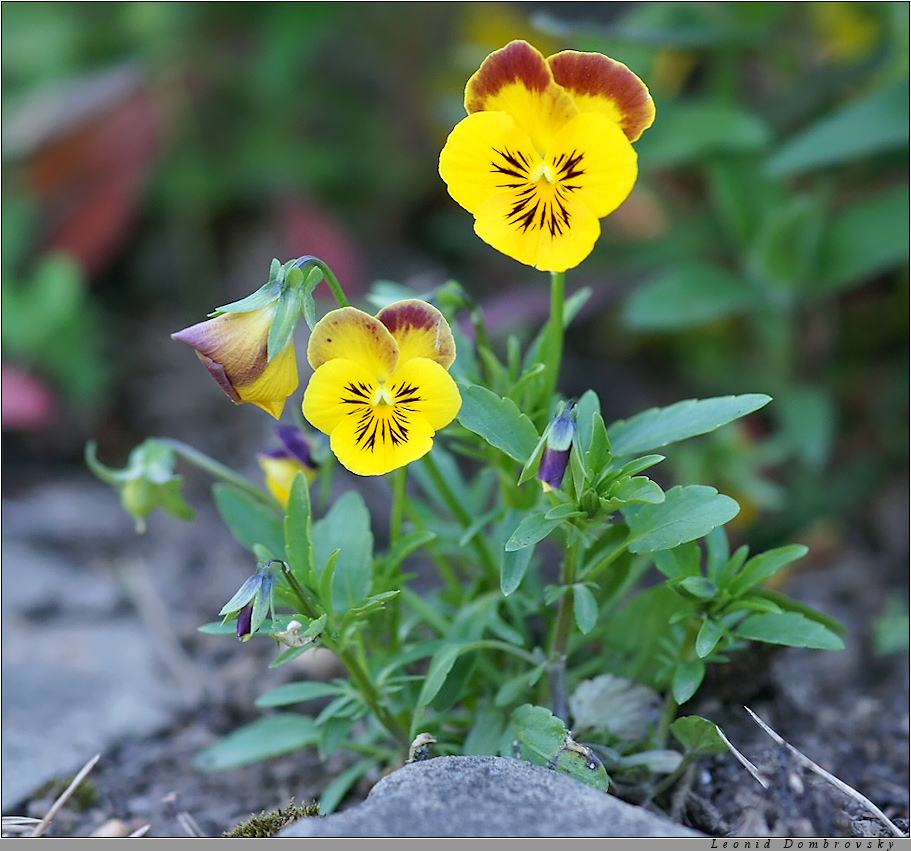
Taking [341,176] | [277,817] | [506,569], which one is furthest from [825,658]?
[341,176]

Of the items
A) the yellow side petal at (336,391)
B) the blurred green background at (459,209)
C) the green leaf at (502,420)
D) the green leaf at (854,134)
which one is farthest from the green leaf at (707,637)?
the green leaf at (854,134)

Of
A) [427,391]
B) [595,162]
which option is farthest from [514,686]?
[595,162]

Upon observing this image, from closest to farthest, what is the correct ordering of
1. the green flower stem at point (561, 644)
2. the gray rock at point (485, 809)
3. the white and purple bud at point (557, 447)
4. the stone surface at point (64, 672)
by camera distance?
the gray rock at point (485, 809)
the white and purple bud at point (557, 447)
the green flower stem at point (561, 644)
the stone surface at point (64, 672)

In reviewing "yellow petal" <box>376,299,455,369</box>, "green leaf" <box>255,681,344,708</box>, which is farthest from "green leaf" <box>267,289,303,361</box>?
"green leaf" <box>255,681,344,708</box>

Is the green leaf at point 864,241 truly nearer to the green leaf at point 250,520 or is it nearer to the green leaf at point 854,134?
the green leaf at point 854,134

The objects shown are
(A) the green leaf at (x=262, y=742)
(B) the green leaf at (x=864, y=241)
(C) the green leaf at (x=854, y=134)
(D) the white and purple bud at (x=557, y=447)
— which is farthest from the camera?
(B) the green leaf at (x=864, y=241)

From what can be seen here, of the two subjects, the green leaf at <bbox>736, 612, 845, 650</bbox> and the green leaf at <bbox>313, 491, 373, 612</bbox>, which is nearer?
the green leaf at <bbox>736, 612, 845, 650</bbox>

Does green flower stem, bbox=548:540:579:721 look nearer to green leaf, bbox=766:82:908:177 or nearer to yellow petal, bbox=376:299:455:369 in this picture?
yellow petal, bbox=376:299:455:369

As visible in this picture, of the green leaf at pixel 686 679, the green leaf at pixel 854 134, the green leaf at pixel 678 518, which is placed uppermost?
the green leaf at pixel 854 134
